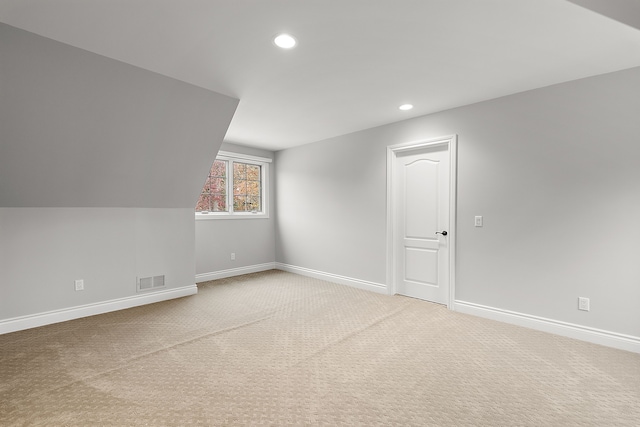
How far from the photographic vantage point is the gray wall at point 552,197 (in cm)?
268

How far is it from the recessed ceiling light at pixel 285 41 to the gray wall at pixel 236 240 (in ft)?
11.0

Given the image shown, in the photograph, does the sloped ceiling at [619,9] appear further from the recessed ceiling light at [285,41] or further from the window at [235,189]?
the window at [235,189]

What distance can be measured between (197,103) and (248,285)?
288 centimetres

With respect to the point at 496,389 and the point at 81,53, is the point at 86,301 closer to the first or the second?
the point at 81,53

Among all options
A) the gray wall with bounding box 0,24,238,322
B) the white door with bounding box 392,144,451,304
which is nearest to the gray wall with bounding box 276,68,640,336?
the white door with bounding box 392,144,451,304

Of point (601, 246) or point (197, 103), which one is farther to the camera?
point (197, 103)

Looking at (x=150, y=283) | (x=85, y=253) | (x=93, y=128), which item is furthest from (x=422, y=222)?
(x=85, y=253)

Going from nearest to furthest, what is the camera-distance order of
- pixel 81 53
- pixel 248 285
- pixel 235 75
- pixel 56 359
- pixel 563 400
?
pixel 563 400, pixel 81 53, pixel 56 359, pixel 235 75, pixel 248 285

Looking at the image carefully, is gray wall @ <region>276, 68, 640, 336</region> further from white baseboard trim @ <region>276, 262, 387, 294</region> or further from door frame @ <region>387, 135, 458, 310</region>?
white baseboard trim @ <region>276, 262, 387, 294</region>

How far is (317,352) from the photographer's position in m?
2.63

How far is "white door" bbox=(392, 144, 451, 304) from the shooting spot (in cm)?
391

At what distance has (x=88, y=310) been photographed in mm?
3527

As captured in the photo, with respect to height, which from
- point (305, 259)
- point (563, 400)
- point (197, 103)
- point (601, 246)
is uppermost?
point (197, 103)

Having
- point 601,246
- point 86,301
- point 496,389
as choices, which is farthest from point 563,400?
point 86,301
